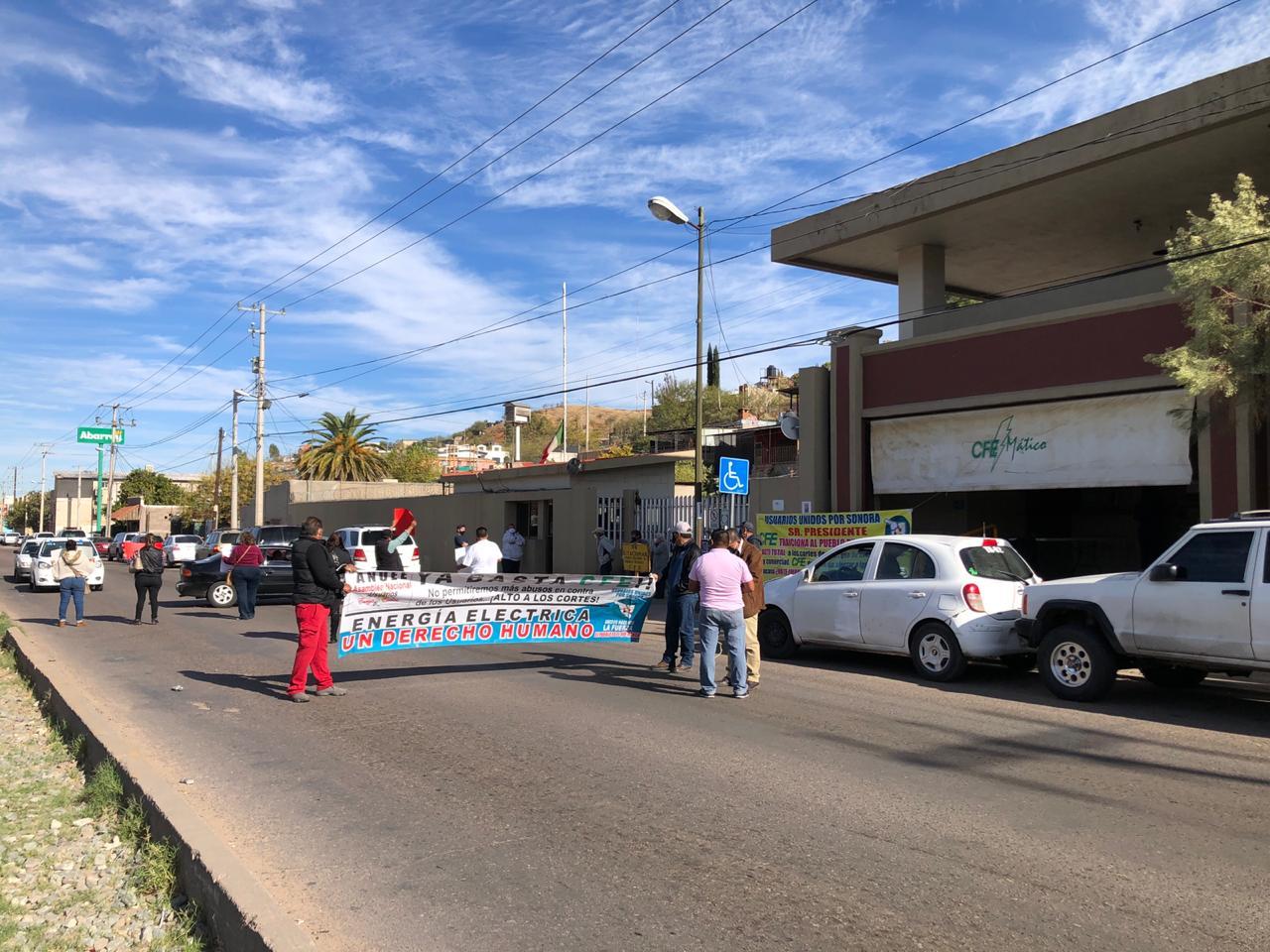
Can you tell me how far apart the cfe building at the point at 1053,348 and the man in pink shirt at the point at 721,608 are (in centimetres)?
761

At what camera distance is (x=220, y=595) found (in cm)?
2164

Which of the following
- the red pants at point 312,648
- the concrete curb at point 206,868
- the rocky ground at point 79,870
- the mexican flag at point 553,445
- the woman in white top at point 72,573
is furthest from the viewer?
the mexican flag at point 553,445

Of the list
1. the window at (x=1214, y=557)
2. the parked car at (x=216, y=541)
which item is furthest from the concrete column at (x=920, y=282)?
the parked car at (x=216, y=541)

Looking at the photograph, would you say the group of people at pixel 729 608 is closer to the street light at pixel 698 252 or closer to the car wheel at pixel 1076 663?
the car wheel at pixel 1076 663

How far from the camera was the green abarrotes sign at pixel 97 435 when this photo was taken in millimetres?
75188

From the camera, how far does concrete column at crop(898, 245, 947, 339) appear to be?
2005cm

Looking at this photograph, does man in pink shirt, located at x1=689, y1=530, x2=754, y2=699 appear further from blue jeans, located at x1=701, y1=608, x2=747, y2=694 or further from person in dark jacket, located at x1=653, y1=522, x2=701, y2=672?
person in dark jacket, located at x1=653, y1=522, x2=701, y2=672

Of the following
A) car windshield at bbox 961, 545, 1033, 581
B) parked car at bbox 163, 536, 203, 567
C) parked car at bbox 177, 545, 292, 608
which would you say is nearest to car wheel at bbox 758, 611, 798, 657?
car windshield at bbox 961, 545, 1033, 581

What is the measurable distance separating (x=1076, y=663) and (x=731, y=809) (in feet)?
17.9

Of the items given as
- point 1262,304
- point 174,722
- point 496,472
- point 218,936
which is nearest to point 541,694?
point 174,722

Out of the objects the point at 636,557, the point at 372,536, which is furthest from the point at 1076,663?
the point at 372,536

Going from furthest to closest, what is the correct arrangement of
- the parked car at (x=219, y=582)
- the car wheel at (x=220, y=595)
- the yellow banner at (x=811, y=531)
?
1. the car wheel at (x=220, y=595)
2. the parked car at (x=219, y=582)
3. the yellow banner at (x=811, y=531)

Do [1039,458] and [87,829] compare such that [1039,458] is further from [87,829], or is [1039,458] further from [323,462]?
[323,462]

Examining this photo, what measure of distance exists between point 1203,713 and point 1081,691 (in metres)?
1.06
